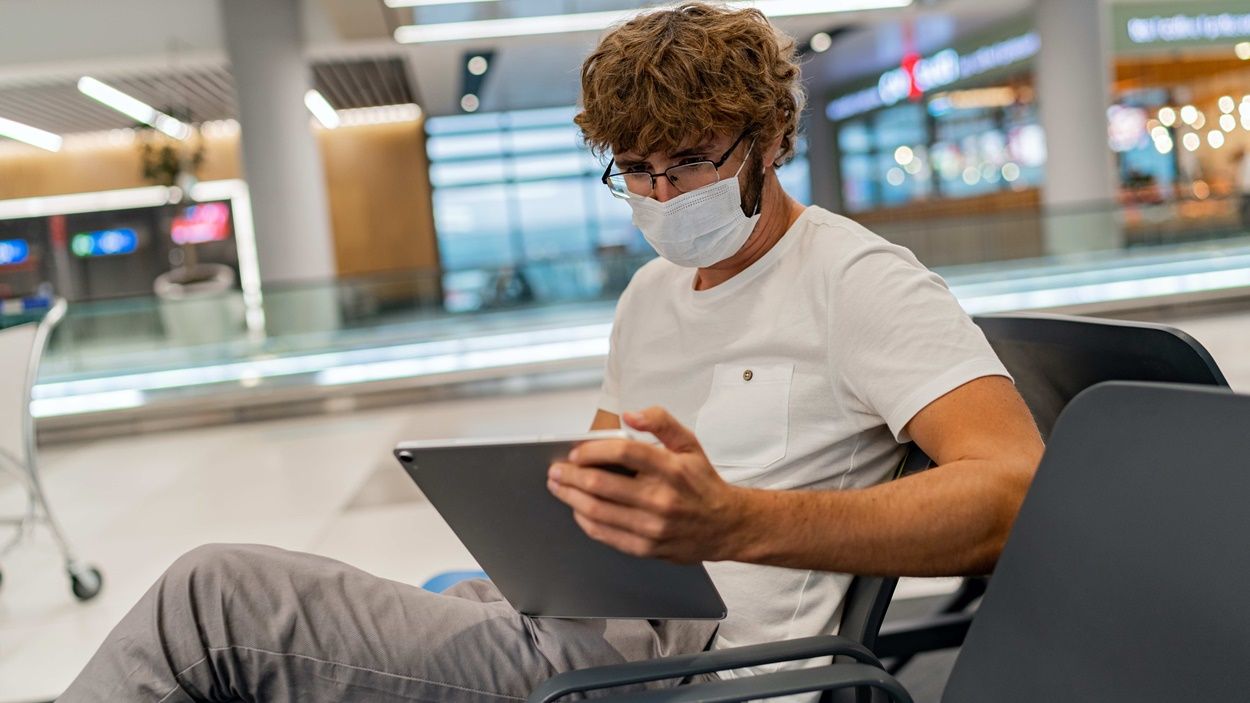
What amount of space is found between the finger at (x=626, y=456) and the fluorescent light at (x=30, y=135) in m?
16.2

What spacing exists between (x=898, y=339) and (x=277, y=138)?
393 inches

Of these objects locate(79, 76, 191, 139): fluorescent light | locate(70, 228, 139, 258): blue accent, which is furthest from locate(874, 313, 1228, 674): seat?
locate(70, 228, 139, 258): blue accent

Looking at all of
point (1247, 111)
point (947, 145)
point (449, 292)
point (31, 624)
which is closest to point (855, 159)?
point (947, 145)

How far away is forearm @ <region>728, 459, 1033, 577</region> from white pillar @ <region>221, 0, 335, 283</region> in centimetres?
966

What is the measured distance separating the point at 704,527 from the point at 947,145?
1778 cm

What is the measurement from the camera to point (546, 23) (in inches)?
436

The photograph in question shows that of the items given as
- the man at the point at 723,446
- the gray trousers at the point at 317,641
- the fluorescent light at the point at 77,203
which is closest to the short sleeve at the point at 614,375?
the man at the point at 723,446

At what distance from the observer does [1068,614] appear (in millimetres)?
989

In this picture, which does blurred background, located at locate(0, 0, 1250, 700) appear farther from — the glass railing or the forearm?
the forearm

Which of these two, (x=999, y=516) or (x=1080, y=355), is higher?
(x=1080, y=355)

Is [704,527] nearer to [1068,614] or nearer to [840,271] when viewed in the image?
[1068,614]

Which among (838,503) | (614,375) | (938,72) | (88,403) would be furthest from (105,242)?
(838,503)

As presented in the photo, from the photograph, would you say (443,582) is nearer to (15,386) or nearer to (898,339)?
(898,339)

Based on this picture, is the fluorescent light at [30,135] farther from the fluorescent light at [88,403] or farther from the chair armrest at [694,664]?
the chair armrest at [694,664]
